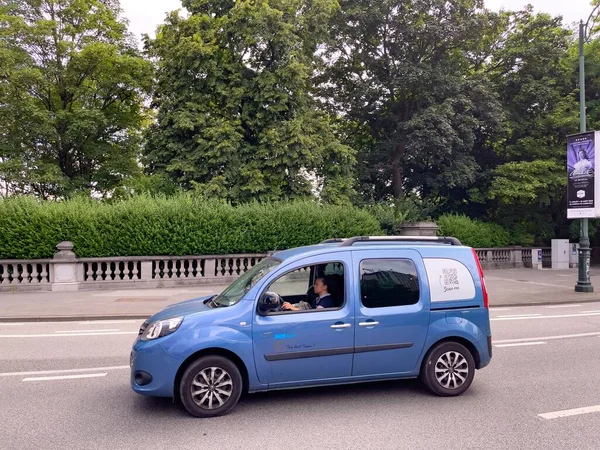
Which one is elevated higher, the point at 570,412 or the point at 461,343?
the point at 461,343

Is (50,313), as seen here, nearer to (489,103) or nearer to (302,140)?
(302,140)

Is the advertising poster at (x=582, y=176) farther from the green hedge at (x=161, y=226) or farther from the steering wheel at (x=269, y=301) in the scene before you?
the steering wheel at (x=269, y=301)

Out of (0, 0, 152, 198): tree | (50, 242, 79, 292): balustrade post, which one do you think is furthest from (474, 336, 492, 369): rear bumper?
(0, 0, 152, 198): tree

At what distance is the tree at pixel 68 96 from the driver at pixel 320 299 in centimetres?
1901

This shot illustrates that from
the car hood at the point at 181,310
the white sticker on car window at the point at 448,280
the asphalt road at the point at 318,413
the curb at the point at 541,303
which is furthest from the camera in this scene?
the curb at the point at 541,303

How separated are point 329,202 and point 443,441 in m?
18.4

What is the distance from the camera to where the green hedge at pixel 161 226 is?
15031mm

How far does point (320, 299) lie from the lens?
5.58 m

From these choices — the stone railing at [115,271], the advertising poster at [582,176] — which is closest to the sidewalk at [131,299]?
the stone railing at [115,271]

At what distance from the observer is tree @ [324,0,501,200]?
24844mm

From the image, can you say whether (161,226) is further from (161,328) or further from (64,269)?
(161,328)

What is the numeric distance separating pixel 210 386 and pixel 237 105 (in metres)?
17.9

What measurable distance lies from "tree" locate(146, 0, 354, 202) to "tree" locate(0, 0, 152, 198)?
2.42m

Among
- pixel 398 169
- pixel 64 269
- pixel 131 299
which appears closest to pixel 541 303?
pixel 131 299
